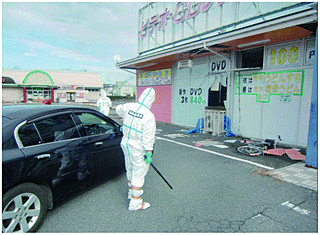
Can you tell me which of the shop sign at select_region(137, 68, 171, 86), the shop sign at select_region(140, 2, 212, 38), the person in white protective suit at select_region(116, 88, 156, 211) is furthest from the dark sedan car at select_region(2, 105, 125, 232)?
the shop sign at select_region(137, 68, 171, 86)

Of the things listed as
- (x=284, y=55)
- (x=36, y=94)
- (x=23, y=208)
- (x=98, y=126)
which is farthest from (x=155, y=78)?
(x=36, y=94)

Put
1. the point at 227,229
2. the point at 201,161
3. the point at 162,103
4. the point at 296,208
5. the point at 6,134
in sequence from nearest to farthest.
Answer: the point at 6,134 < the point at 227,229 < the point at 296,208 < the point at 201,161 < the point at 162,103

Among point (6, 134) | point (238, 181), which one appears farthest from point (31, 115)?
point (238, 181)

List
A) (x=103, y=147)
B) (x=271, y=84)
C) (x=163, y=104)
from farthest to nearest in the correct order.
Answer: (x=163, y=104) → (x=271, y=84) → (x=103, y=147)

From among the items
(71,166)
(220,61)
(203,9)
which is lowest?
(71,166)

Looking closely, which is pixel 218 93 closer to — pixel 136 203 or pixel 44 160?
pixel 136 203

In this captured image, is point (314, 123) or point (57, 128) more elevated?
point (57, 128)

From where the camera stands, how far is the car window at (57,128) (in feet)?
9.54

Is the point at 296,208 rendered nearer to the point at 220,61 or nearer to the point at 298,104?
the point at 298,104

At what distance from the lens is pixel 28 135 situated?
2.70 m

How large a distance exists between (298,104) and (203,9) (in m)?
5.41

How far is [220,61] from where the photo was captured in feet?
30.6

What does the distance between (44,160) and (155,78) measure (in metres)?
11.3

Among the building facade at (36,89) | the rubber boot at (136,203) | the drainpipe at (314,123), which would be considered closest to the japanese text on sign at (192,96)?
the drainpipe at (314,123)
